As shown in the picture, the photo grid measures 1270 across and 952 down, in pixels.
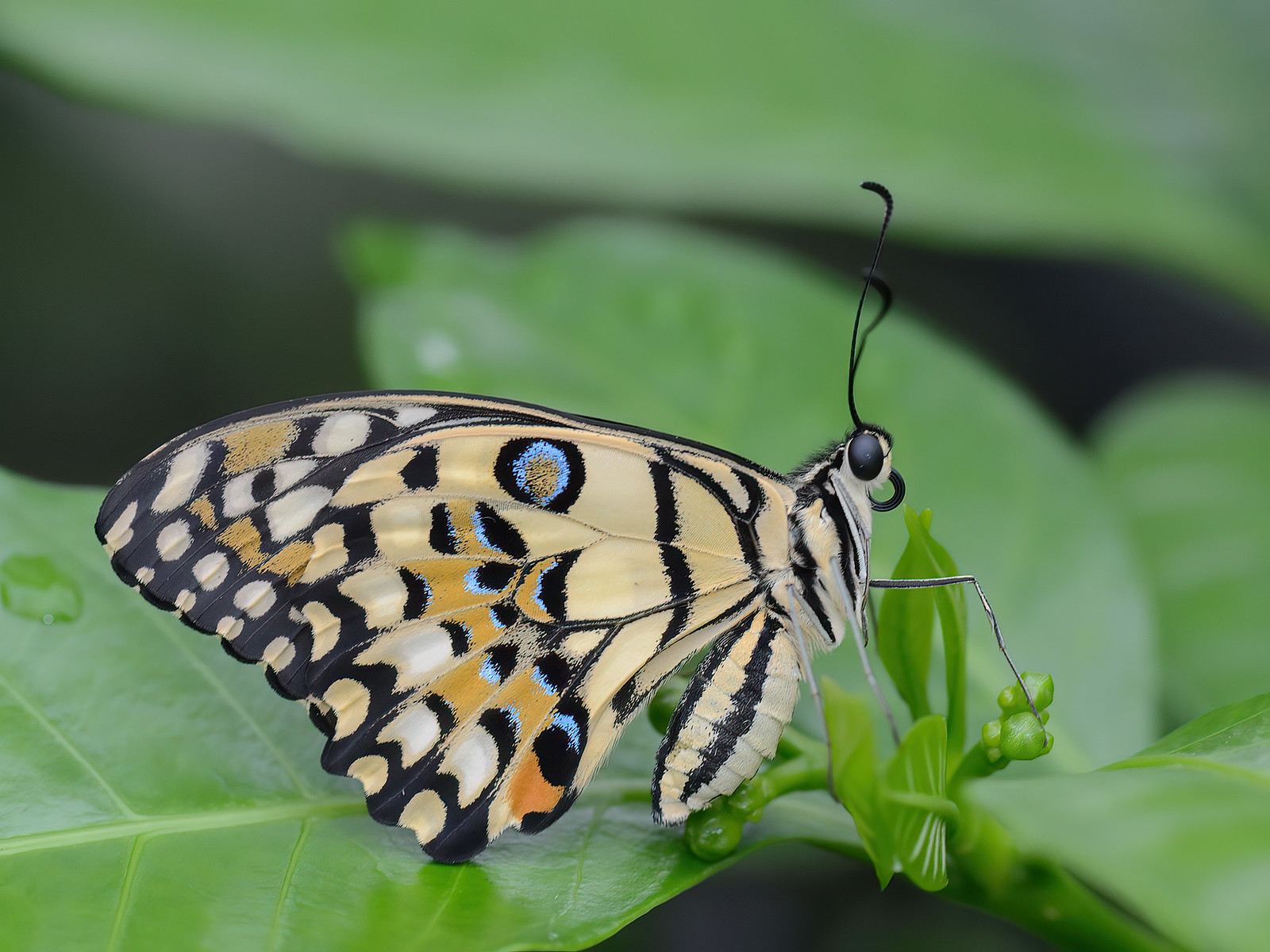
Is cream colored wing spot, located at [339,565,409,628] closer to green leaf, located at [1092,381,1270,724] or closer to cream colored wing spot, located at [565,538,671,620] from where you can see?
cream colored wing spot, located at [565,538,671,620]

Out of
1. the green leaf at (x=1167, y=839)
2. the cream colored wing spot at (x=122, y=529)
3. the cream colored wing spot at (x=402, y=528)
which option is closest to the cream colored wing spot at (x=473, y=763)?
the cream colored wing spot at (x=402, y=528)

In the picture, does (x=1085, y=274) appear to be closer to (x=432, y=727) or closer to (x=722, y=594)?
(x=722, y=594)

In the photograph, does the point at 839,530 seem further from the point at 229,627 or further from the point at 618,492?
the point at 229,627

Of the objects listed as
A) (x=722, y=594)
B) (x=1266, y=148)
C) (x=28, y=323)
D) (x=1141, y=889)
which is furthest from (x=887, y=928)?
(x=28, y=323)

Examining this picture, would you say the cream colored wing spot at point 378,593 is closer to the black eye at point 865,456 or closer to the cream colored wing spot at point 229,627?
the cream colored wing spot at point 229,627

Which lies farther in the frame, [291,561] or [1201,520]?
[1201,520]

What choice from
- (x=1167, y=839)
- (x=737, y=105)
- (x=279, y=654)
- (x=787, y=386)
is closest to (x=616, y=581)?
(x=279, y=654)
